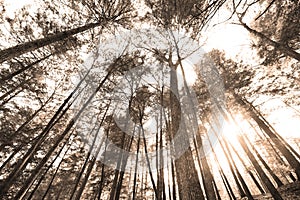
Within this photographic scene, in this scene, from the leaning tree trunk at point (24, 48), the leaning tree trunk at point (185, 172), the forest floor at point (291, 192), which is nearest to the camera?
the leaning tree trunk at point (185, 172)

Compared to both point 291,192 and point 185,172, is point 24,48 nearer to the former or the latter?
point 185,172

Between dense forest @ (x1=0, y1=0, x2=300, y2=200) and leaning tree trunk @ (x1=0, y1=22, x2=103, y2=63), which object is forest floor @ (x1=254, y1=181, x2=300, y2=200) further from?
leaning tree trunk @ (x1=0, y1=22, x2=103, y2=63)

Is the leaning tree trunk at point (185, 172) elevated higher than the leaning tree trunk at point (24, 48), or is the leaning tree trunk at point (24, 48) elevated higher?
the leaning tree trunk at point (24, 48)

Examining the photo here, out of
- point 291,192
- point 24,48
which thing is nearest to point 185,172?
point 291,192

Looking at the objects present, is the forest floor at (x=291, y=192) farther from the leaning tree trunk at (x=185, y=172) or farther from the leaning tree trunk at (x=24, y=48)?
the leaning tree trunk at (x=24, y=48)

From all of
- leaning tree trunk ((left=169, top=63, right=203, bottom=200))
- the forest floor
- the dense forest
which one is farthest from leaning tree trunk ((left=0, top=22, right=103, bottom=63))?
the forest floor

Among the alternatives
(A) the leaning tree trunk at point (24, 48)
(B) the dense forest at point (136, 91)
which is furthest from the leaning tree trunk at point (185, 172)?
(A) the leaning tree trunk at point (24, 48)

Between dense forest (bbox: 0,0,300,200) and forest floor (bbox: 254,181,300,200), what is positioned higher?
dense forest (bbox: 0,0,300,200)

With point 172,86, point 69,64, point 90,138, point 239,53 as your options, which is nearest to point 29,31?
point 69,64

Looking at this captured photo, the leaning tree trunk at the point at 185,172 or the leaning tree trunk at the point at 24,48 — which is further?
the leaning tree trunk at the point at 24,48

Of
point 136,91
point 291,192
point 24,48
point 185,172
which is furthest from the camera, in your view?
point 136,91

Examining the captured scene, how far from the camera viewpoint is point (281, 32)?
21.5ft

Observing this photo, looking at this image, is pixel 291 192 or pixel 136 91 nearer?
pixel 291 192

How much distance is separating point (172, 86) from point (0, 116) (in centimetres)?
804
